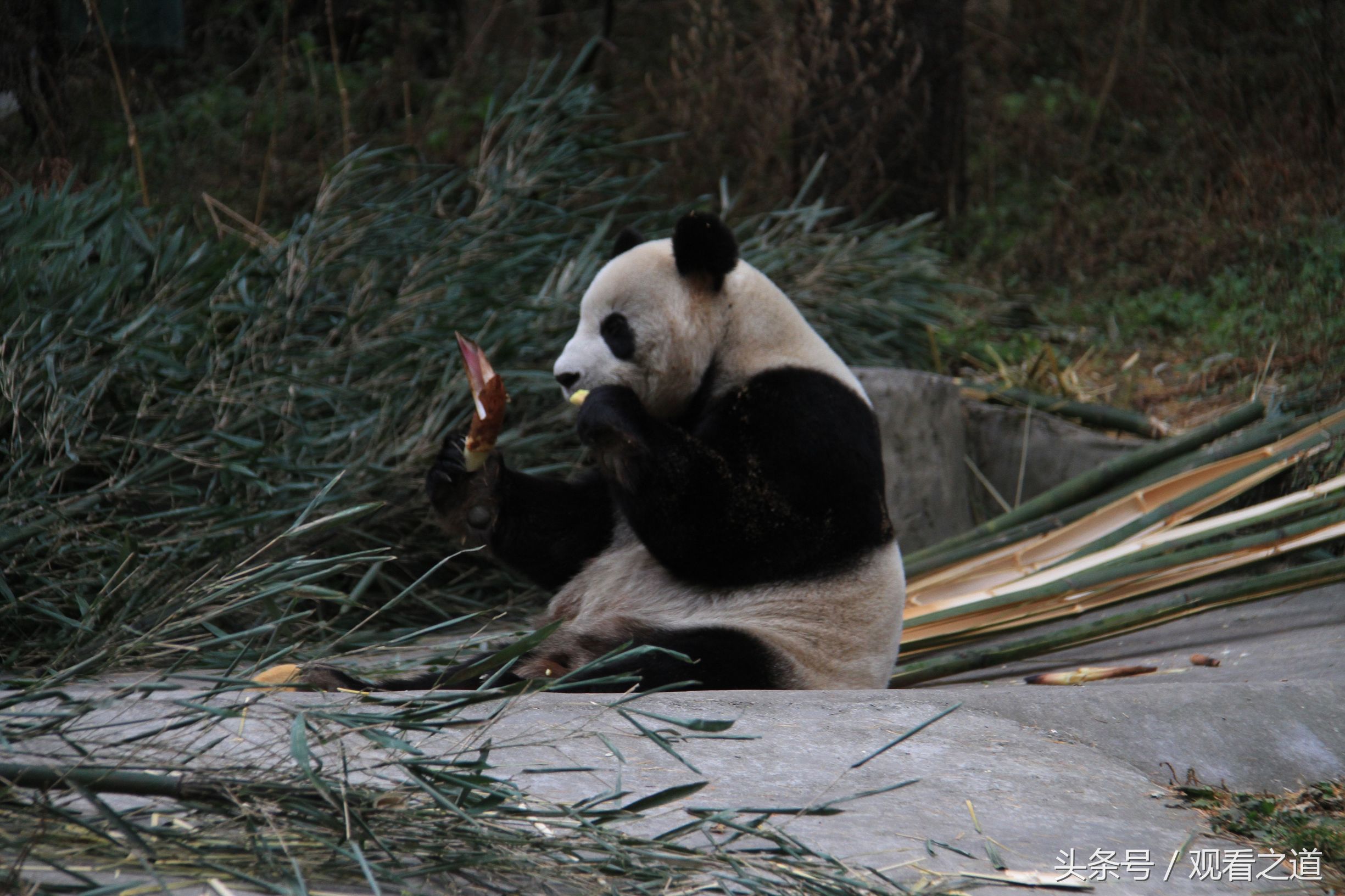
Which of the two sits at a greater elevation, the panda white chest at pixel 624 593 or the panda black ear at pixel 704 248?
the panda black ear at pixel 704 248

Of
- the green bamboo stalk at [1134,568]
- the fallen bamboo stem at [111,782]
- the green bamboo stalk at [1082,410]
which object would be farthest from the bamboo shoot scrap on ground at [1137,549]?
the fallen bamboo stem at [111,782]

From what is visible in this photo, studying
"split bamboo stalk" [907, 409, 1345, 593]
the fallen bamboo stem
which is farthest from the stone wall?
the fallen bamboo stem

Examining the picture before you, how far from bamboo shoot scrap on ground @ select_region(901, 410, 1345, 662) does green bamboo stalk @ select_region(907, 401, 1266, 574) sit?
0.14 metres

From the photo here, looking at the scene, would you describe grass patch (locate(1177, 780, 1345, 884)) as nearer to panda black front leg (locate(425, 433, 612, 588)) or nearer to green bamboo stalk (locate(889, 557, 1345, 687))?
green bamboo stalk (locate(889, 557, 1345, 687))

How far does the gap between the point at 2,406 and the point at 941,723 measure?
8.79 ft

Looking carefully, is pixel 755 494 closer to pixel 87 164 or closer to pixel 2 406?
pixel 2 406

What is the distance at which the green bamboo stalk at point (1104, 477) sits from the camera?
438 cm

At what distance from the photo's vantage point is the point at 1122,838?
2035 mm

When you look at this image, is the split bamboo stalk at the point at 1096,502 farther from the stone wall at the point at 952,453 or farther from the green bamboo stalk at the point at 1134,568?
the stone wall at the point at 952,453

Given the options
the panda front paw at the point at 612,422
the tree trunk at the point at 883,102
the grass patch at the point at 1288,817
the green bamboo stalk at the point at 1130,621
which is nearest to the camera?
the grass patch at the point at 1288,817

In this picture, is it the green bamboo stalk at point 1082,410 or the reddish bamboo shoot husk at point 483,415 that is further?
the green bamboo stalk at point 1082,410

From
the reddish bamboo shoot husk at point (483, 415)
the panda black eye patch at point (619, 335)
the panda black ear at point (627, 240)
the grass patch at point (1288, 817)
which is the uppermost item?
the panda black ear at point (627, 240)

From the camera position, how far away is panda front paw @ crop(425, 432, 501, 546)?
11.0ft

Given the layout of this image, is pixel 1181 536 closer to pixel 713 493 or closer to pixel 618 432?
pixel 713 493
